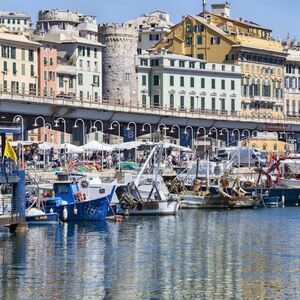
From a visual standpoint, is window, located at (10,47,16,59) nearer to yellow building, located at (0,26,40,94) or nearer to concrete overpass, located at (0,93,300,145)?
yellow building, located at (0,26,40,94)

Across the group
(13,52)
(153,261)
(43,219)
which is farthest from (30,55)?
(153,261)

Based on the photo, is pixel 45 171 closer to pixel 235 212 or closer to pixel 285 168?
pixel 235 212

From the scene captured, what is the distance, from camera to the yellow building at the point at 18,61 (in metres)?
193

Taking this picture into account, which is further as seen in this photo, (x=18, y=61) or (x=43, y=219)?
(x=18, y=61)

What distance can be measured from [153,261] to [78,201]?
27.7 meters

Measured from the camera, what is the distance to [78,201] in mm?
111000

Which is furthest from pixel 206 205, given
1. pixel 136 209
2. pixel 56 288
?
pixel 56 288

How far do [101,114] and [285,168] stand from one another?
2530cm

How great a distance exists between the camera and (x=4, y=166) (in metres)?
93.7

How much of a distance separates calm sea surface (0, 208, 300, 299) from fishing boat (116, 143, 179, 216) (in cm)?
574

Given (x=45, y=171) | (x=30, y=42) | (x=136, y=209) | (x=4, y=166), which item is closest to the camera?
(x=4, y=166)

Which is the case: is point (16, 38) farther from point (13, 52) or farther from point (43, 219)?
point (43, 219)

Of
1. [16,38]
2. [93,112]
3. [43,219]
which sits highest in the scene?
[16,38]

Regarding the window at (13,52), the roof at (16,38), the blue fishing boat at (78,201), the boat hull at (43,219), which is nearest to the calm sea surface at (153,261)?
the boat hull at (43,219)
